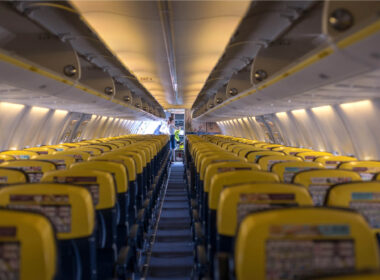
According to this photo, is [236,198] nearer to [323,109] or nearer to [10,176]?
[10,176]

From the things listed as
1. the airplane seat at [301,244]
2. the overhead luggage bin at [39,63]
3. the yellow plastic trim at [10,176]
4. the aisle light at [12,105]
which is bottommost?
the airplane seat at [301,244]

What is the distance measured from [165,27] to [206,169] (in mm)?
2392

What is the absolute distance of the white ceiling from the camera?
498cm

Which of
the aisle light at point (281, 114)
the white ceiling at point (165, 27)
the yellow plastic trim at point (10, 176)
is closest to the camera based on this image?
the yellow plastic trim at point (10, 176)

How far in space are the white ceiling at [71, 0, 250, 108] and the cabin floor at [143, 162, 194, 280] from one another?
384 cm

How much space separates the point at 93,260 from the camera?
3.22 m

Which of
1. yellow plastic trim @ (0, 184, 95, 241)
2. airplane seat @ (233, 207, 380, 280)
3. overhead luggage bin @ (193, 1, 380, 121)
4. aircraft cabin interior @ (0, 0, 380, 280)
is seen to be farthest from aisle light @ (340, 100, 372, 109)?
yellow plastic trim @ (0, 184, 95, 241)

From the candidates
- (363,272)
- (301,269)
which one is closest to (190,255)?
(301,269)

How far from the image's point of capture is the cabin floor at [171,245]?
6.53m

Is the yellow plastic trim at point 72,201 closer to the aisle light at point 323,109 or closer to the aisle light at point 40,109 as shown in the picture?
the aisle light at point 323,109

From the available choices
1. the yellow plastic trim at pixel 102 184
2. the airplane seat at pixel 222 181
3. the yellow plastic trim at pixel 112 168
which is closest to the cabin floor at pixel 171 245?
the yellow plastic trim at pixel 112 168

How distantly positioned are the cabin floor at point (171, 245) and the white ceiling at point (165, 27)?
384 cm

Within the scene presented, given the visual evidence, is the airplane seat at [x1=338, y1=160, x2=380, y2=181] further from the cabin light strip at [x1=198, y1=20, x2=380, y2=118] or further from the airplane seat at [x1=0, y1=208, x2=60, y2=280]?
the airplane seat at [x1=0, y1=208, x2=60, y2=280]

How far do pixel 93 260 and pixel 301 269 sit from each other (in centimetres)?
172
